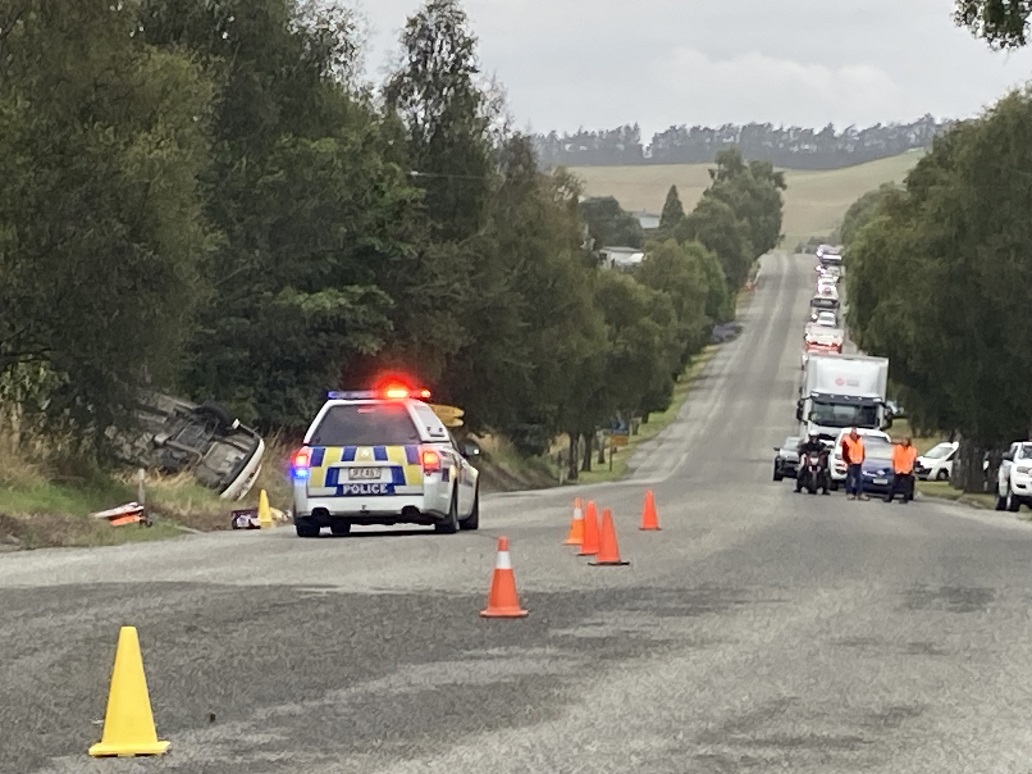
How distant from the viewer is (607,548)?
19.2 meters

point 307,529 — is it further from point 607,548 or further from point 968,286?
point 968,286

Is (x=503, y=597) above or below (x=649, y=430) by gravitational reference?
above

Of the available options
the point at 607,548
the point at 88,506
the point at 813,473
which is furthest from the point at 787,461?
the point at 607,548

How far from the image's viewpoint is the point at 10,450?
94.2 feet

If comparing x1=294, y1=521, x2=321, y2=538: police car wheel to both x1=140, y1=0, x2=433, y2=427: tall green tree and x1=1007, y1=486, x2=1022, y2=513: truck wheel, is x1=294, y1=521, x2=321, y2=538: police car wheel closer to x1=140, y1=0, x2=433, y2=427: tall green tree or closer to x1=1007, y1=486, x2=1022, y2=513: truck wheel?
x1=140, y1=0, x2=433, y2=427: tall green tree

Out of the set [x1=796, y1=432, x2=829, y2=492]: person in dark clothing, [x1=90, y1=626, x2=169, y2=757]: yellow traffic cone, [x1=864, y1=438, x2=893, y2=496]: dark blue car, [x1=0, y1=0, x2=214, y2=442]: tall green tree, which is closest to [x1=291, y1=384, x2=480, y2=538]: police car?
[x1=0, y1=0, x2=214, y2=442]: tall green tree

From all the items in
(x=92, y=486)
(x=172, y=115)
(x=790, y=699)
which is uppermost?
(x=172, y=115)

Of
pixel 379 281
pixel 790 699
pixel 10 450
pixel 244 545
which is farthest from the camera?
pixel 379 281

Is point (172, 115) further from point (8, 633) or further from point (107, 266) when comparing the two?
point (8, 633)

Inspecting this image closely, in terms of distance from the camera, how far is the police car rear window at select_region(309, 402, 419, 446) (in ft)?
77.1

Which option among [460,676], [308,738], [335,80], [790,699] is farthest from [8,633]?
[335,80]

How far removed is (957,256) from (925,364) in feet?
13.8

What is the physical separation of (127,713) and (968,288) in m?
52.5

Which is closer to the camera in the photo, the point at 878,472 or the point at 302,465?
the point at 302,465
